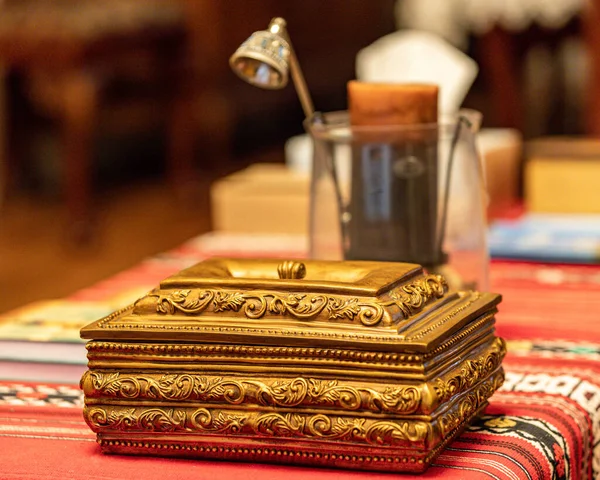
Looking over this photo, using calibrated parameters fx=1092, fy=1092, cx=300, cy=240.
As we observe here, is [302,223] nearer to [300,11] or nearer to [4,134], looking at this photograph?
[4,134]

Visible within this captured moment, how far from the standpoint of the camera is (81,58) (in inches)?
Result: 136

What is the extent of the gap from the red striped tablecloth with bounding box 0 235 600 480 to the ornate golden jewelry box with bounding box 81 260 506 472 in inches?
0.6

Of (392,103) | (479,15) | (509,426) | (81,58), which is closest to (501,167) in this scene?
(392,103)

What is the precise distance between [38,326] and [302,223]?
0.58m

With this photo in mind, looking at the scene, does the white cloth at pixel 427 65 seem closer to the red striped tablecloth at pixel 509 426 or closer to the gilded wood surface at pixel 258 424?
the red striped tablecloth at pixel 509 426

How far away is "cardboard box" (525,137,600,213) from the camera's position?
5.04 ft

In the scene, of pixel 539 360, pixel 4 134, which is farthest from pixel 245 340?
pixel 4 134

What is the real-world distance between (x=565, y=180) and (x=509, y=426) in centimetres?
92

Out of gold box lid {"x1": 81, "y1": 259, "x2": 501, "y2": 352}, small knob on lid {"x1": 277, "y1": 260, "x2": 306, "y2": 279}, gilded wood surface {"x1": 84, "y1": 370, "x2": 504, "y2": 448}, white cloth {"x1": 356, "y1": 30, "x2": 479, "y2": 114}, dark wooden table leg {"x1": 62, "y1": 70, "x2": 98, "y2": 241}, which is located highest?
white cloth {"x1": 356, "y1": 30, "x2": 479, "y2": 114}

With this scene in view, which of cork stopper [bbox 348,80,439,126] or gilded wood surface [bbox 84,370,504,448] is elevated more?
cork stopper [bbox 348,80,439,126]

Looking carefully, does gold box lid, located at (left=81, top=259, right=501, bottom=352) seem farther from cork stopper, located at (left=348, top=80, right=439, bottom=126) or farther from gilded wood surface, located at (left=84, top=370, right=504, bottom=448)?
cork stopper, located at (left=348, top=80, right=439, bottom=126)

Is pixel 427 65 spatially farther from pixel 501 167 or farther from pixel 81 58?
pixel 81 58

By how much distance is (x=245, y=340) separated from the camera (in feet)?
1.99

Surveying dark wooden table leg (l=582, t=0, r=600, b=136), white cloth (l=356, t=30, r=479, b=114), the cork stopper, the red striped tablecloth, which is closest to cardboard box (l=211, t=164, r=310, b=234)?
white cloth (l=356, t=30, r=479, b=114)
